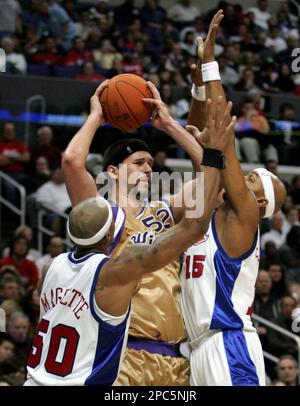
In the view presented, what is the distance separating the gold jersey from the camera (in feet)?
18.6

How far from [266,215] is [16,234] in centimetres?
594

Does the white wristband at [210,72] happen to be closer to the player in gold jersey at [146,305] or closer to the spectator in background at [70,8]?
the player in gold jersey at [146,305]

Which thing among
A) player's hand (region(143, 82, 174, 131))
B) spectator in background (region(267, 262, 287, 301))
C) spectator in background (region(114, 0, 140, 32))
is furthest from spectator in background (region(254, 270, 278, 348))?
spectator in background (region(114, 0, 140, 32))

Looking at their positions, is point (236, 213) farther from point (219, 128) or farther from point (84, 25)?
point (84, 25)

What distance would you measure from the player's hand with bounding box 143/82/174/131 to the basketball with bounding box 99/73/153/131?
0.03 m

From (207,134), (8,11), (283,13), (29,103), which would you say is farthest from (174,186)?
(283,13)

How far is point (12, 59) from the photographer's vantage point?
1499 cm

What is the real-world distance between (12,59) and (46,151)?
2.55 m

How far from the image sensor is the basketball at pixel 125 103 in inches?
228

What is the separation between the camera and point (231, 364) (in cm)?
555

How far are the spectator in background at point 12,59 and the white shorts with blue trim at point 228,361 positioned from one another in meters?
9.77

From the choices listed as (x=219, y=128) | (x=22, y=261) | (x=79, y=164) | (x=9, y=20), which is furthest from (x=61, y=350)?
(x=9, y=20)

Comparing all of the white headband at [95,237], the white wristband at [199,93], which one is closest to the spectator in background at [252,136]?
the white wristband at [199,93]

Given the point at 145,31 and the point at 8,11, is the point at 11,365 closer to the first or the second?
the point at 8,11
